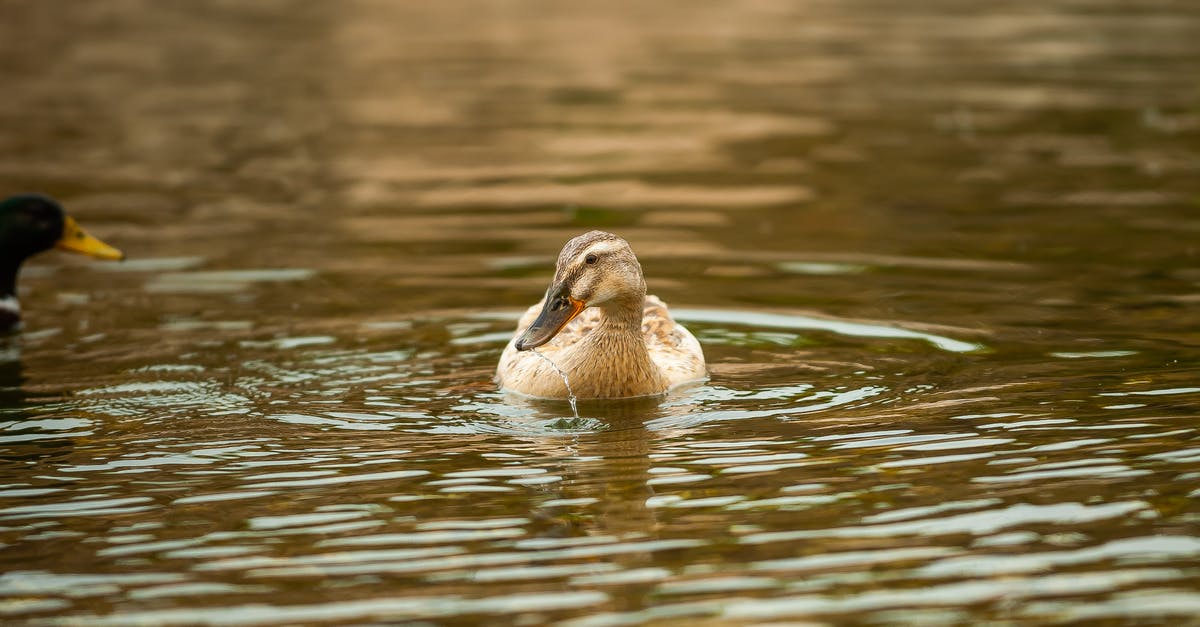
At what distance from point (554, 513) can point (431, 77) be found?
2109 cm

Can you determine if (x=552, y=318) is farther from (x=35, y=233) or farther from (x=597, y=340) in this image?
(x=35, y=233)

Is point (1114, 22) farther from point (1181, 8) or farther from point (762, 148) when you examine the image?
point (762, 148)

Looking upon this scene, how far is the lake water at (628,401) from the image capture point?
670 centimetres

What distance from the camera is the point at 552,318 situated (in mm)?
9516

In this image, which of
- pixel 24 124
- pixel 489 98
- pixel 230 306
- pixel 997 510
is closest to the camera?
pixel 997 510

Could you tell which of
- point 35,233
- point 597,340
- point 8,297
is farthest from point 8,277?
point 597,340

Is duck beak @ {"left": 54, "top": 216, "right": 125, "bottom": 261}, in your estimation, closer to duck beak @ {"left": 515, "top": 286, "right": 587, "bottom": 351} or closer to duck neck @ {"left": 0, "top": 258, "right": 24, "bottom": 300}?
duck neck @ {"left": 0, "top": 258, "right": 24, "bottom": 300}

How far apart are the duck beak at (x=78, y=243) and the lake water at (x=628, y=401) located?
38cm

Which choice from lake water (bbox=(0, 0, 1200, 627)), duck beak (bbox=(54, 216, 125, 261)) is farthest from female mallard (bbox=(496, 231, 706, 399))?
duck beak (bbox=(54, 216, 125, 261))

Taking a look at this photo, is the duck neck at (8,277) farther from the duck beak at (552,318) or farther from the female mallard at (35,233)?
the duck beak at (552,318)

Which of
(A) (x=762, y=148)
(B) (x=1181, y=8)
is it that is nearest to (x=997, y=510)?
(A) (x=762, y=148)

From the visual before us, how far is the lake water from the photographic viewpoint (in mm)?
6699

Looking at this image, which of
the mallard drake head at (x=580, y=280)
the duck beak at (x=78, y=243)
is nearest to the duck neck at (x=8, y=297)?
the duck beak at (x=78, y=243)

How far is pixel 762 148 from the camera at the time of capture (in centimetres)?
2066
